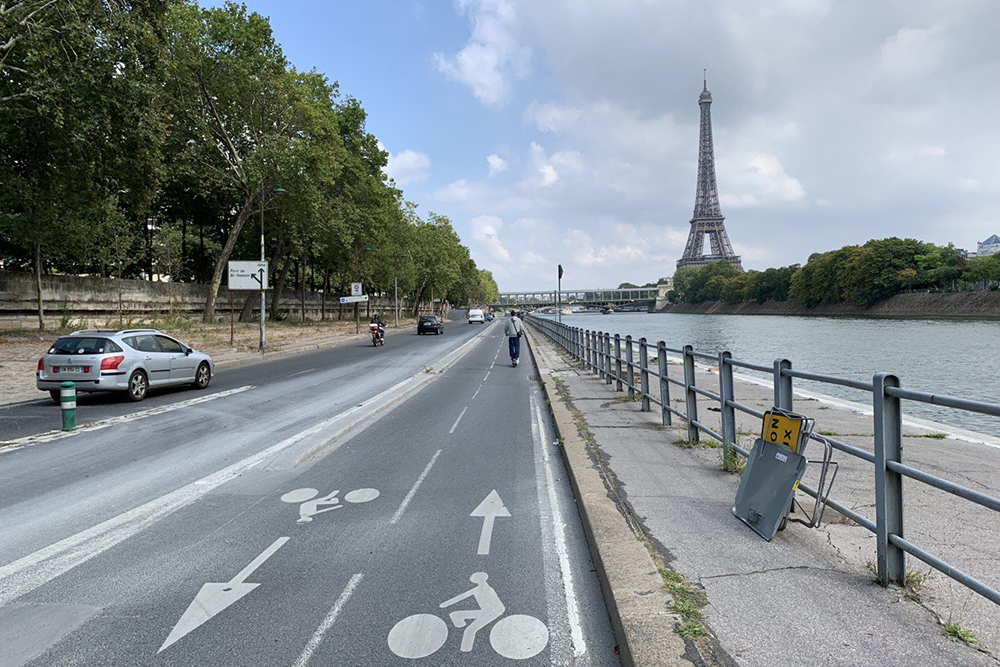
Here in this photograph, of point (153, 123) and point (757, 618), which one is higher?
point (153, 123)

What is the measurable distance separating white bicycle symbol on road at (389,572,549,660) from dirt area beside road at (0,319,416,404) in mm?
13986

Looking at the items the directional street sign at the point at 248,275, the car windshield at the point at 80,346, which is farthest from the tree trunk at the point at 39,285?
the car windshield at the point at 80,346

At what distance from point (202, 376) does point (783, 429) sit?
14.7 m

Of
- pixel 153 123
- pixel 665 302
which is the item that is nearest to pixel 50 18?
pixel 153 123

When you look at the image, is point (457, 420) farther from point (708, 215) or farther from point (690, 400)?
point (708, 215)

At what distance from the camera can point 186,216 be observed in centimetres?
4672

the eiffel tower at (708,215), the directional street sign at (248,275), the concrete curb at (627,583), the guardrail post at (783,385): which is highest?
the eiffel tower at (708,215)

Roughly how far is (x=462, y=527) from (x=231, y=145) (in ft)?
117

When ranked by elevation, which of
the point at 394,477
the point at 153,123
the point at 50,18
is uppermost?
the point at 50,18

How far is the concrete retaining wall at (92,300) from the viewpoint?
29.9m

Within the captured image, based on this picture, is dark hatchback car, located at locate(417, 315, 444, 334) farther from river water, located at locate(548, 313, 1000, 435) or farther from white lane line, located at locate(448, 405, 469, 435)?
white lane line, located at locate(448, 405, 469, 435)

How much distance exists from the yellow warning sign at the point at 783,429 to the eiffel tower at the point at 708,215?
15216 cm

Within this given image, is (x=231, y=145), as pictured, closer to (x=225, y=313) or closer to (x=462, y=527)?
(x=225, y=313)

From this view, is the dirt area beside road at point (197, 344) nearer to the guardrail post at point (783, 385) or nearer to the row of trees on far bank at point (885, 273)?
the guardrail post at point (783, 385)
